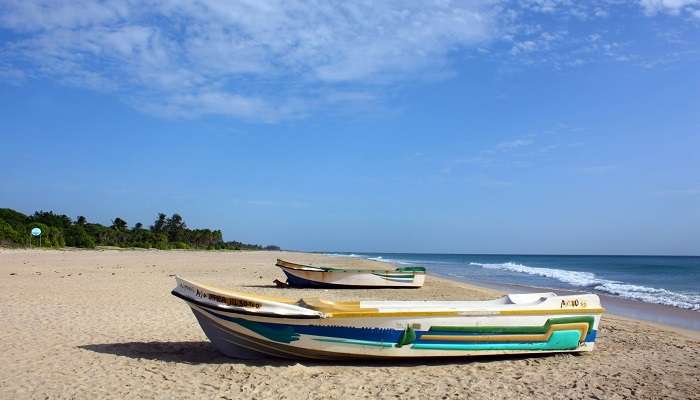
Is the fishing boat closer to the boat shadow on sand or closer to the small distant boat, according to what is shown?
the boat shadow on sand

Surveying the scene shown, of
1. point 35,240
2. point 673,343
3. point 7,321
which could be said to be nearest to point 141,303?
point 7,321

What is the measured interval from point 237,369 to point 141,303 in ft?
21.0

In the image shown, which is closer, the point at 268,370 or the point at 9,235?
the point at 268,370

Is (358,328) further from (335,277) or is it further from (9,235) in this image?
(9,235)

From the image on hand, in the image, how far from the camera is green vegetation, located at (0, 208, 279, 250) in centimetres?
4609

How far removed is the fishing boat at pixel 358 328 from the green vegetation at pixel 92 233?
42.9 metres

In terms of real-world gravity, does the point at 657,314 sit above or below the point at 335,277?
below

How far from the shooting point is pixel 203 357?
7.39m

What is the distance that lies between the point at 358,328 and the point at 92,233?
63.9 m

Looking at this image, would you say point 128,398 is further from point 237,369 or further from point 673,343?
point 673,343

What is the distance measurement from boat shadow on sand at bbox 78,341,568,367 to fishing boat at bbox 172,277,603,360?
0.13m

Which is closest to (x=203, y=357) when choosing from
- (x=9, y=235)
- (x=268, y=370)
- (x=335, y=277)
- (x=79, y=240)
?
(x=268, y=370)

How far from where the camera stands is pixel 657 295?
20.5 metres

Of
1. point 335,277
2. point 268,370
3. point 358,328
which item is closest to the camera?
point 268,370
